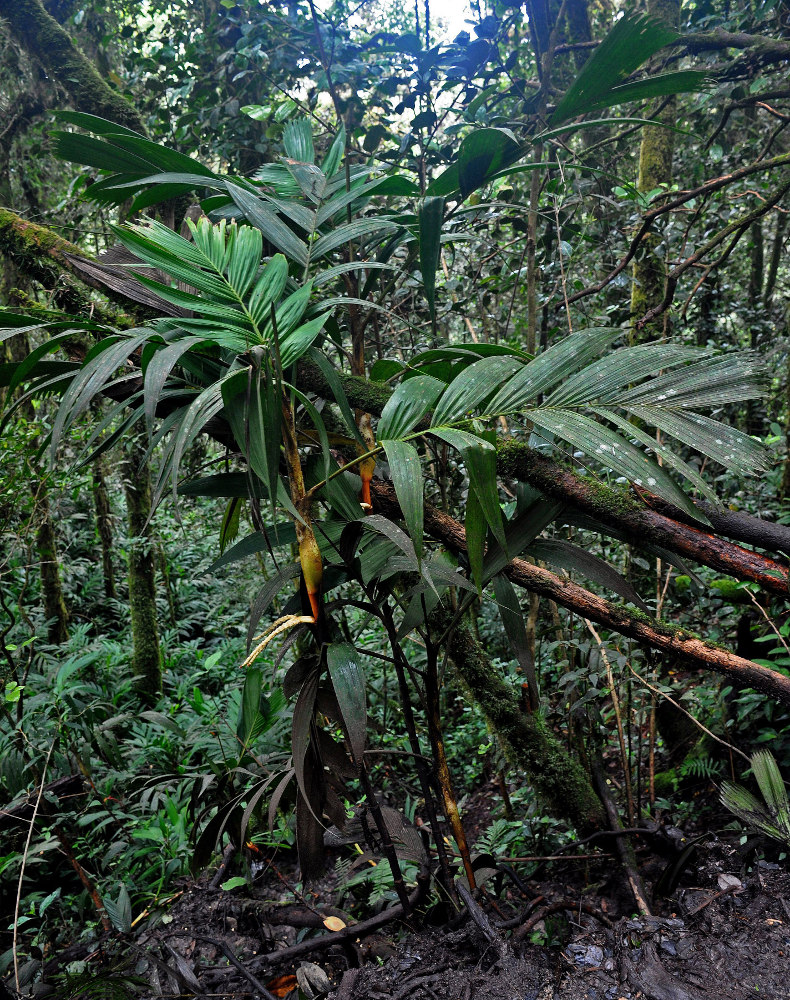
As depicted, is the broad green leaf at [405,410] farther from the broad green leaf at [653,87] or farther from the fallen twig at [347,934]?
the fallen twig at [347,934]

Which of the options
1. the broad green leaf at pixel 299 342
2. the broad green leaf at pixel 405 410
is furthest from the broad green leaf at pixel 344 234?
the broad green leaf at pixel 405 410

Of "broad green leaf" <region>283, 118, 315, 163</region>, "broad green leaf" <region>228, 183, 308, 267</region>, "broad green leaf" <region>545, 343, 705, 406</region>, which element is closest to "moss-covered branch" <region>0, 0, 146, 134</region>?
"broad green leaf" <region>283, 118, 315, 163</region>

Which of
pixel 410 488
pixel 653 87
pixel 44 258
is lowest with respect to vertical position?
pixel 410 488

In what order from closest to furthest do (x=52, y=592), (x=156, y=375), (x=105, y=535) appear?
(x=156, y=375) → (x=52, y=592) → (x=105, y=535)

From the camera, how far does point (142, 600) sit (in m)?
3.94

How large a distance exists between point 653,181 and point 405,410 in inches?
128

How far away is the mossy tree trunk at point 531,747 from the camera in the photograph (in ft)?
6.25

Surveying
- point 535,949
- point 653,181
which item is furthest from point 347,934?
point 653,181

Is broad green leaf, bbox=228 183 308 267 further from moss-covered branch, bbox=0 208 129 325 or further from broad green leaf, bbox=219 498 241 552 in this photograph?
moss-covered branch, bbox=0 208 129 325

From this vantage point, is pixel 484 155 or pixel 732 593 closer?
pixel 484 155

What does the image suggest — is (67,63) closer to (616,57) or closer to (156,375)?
(616,57)

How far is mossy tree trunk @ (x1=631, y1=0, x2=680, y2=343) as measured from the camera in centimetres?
295

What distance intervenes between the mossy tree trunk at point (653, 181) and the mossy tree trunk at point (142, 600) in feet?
10.0

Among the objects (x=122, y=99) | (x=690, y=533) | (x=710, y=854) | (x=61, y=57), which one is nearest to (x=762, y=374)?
(x=690, y=533)
